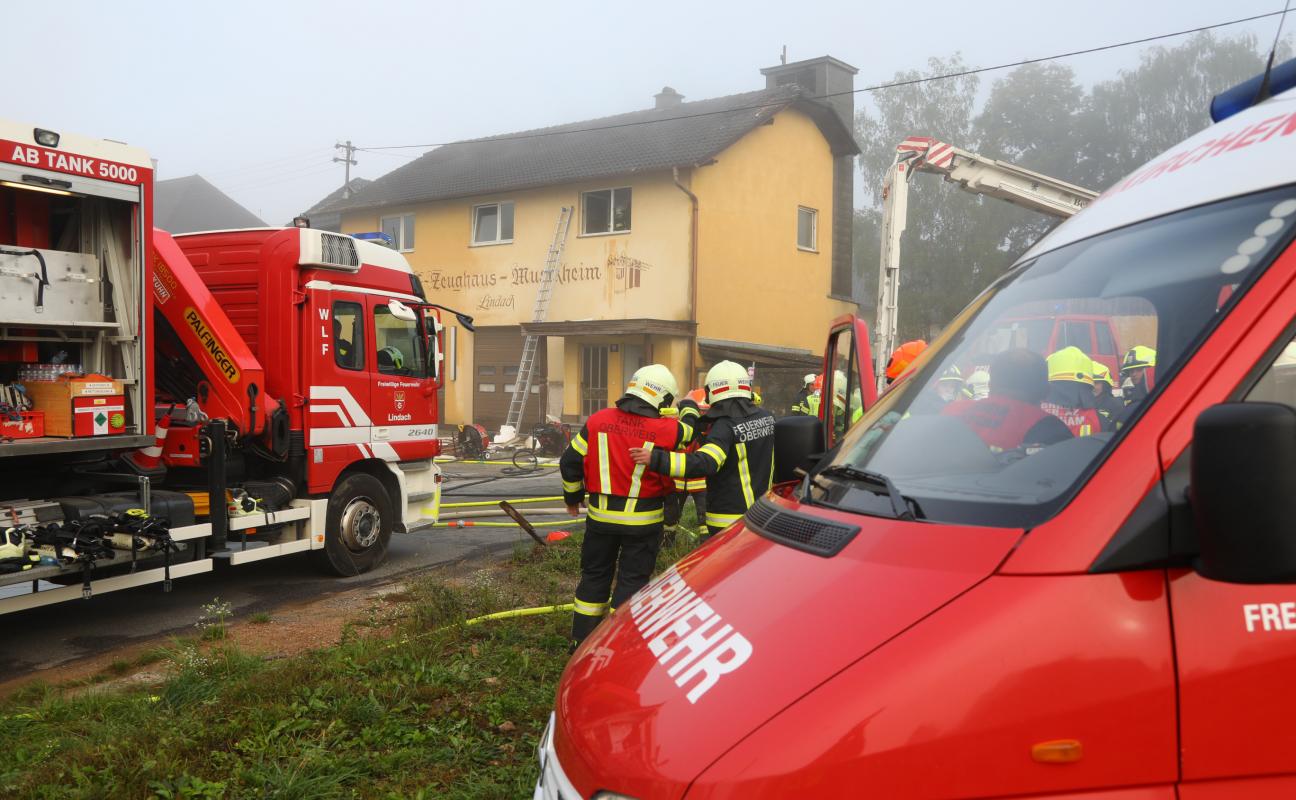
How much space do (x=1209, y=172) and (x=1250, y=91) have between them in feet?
1.83

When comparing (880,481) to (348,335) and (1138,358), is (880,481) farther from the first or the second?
(348,335)

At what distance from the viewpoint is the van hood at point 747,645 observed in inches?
68.2

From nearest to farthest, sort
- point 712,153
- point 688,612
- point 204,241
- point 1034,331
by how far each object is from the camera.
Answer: point 688,612 → point 1034,331 → point 204,241 → point 712,153

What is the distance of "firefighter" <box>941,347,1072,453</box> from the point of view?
2.11m

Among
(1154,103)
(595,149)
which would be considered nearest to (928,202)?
(1154,103)

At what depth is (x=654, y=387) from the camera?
555cm

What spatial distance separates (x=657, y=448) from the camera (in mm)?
5410

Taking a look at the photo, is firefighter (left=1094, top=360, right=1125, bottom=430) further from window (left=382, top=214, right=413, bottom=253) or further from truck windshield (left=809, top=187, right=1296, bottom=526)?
window (left=382, top=214, right=413, bottom=253)

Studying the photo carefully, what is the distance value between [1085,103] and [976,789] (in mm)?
48626

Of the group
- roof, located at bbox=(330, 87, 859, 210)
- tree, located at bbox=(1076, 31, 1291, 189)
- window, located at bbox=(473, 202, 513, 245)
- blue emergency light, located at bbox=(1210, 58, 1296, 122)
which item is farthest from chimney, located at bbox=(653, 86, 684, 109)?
blue emergency light, located at bbox=(1210, 58, 1296, 122)

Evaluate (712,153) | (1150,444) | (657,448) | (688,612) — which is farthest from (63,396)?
(712,153)

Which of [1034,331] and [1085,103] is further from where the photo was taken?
[1085,103]

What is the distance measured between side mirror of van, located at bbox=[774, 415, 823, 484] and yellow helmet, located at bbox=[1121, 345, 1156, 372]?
4.26 feet

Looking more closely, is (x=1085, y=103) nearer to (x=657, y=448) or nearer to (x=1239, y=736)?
(x=657, y=448)
